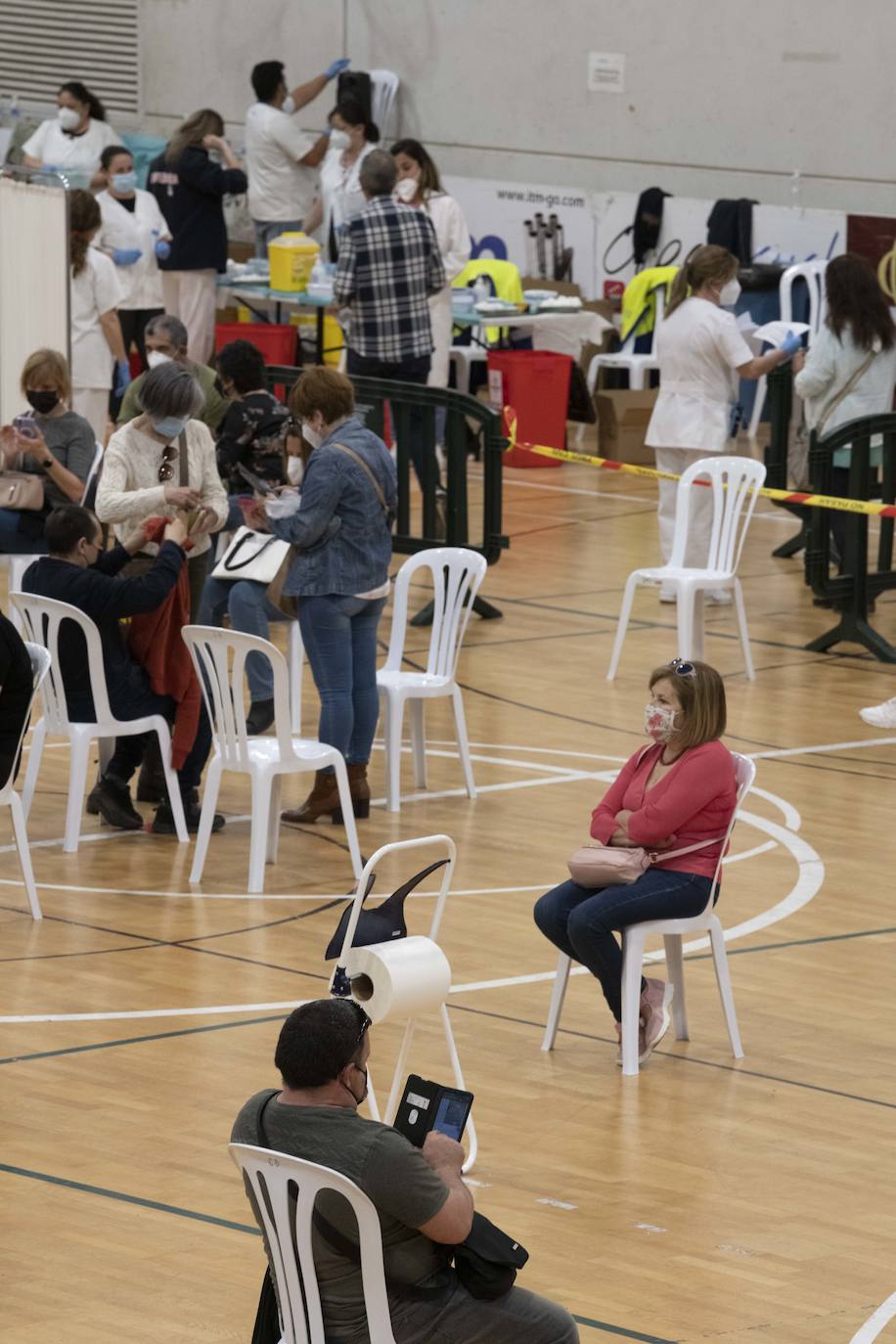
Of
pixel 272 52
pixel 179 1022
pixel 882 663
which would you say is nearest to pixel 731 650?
pixel 882 663

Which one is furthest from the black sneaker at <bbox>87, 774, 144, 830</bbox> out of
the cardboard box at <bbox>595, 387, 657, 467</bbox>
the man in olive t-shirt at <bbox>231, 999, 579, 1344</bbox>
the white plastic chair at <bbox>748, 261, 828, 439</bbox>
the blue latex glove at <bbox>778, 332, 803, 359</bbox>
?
the white plastic chair at <bbox>748, 261, 828, 439</bbox>

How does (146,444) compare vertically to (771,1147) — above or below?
above

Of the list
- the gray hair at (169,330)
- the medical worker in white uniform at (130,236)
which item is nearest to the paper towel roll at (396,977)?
the gray hair at (169,330)

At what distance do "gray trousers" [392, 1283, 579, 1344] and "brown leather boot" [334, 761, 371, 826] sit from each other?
480cm

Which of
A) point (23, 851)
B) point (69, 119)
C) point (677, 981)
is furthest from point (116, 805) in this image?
point (69, 119)

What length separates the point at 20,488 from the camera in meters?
10.3

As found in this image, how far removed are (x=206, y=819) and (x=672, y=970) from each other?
2.12m

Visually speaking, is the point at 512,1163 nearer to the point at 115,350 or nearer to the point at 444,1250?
the point at 444,1250

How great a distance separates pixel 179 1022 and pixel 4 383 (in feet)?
22.5

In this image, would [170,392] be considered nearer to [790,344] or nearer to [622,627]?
[622,627]

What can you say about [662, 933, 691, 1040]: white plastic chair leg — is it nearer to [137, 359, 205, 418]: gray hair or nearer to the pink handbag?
the pink handbag

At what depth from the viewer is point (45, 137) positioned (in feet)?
59.4

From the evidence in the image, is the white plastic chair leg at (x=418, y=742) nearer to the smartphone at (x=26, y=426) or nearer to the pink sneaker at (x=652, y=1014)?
the smartphone at (x=26, y=426)

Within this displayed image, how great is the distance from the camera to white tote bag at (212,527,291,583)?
9.55 m
